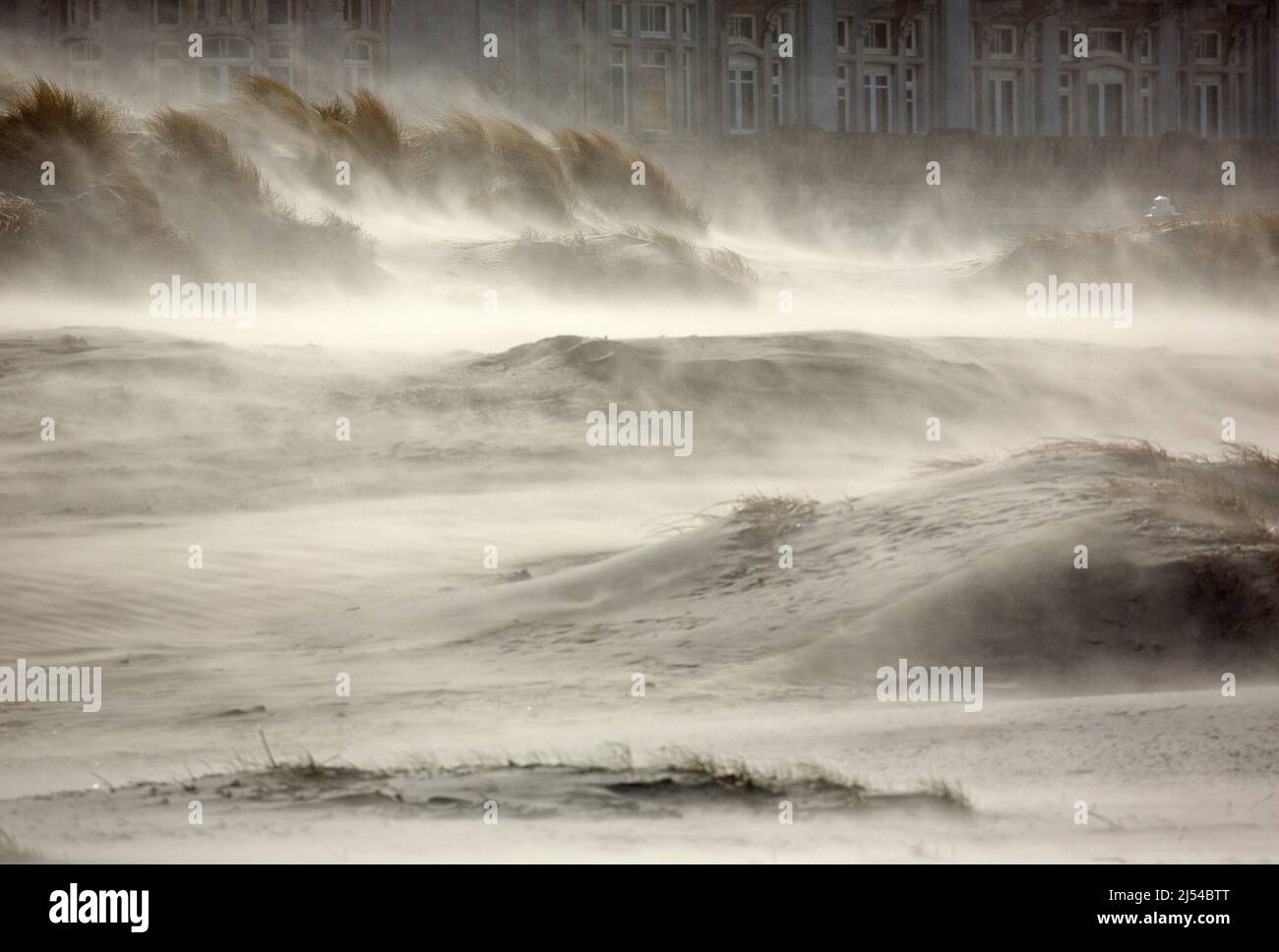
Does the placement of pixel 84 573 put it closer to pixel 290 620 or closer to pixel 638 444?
pixel 290 620

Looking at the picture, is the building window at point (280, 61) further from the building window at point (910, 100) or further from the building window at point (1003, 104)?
the building window at point (1003, 104)

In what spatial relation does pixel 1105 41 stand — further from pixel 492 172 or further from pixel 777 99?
pixel 492 172

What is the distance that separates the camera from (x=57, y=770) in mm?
8539

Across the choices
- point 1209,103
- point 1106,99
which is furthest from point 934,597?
point 1209,103

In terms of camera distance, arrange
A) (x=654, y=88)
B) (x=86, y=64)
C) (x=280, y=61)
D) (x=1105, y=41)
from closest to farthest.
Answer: (x=86, y=64) < (x=280, y=61) < (x=654, y=88) < (x=1105, y=41)

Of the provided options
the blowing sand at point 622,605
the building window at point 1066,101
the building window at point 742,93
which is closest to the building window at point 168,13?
the building window at point 742,93

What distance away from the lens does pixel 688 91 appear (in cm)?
3177

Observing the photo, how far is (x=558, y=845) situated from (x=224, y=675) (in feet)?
13.3

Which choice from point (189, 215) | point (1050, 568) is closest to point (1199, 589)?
point (1050, 568)

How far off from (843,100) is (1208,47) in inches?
291

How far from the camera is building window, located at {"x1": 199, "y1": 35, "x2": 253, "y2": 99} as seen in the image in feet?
95.7

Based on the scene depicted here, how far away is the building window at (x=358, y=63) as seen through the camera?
97.8ft

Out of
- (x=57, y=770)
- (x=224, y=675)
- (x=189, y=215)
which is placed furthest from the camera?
(x=189, y=215)

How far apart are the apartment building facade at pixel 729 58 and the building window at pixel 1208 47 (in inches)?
1.4
